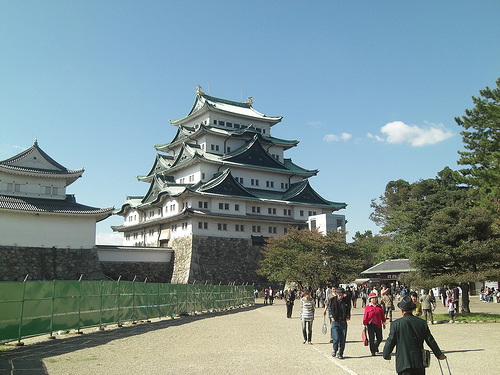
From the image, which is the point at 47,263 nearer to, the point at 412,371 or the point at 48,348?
the point at 48,348

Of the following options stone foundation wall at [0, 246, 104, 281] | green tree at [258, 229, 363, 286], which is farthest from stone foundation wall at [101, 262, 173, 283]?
green tree at [258, 229, 363, 286]

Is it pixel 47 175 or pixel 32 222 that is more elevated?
pixel 47 175

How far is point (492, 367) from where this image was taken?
10.5 metres

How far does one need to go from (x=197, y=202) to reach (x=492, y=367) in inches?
1562

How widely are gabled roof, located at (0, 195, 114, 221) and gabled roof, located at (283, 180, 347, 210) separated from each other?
22437 millimetres

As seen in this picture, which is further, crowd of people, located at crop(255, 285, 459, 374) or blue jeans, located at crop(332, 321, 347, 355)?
blue jeans, located at crop(332, 321, 347, 355)

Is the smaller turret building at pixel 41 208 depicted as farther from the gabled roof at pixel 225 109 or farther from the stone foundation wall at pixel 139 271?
the gabled roof at pixel 225 109

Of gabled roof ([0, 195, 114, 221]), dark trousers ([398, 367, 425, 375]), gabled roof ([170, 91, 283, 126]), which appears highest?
gabled roof ([170, 91, 283, 126])

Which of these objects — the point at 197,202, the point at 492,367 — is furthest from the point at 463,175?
the point at 492,367

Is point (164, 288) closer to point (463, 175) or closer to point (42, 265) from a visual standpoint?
point (42, 265)

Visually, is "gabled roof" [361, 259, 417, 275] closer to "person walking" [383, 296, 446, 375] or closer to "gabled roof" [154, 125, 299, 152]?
"gabled roof" [154, 125, 299, 152]

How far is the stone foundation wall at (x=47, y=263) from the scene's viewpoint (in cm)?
3622

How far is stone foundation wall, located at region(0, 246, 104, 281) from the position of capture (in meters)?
36.2

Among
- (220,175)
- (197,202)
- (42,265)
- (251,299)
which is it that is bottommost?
(251,299)
